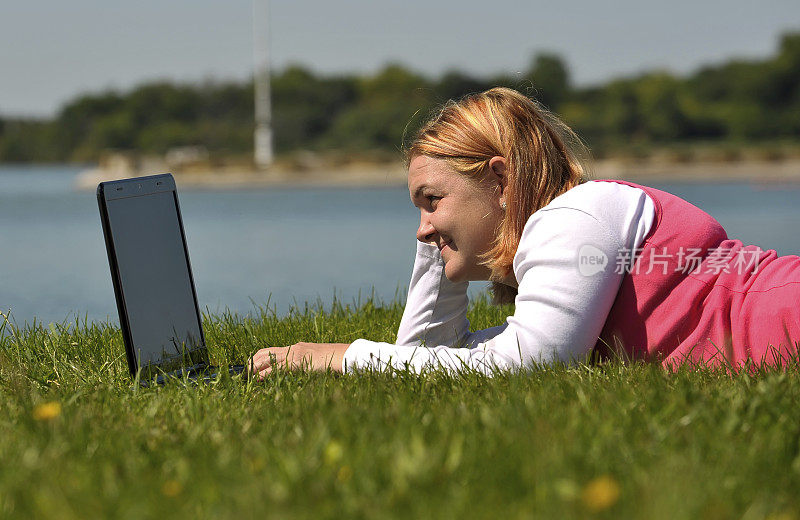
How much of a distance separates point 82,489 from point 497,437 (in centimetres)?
84

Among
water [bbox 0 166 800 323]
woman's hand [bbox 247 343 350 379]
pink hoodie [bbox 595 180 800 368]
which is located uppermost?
pink hoodie [bbox 595 180 800 368]

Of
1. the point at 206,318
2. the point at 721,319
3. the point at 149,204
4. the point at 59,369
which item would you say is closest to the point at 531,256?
the point at 721,319

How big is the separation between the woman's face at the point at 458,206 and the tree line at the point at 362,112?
43693 mm

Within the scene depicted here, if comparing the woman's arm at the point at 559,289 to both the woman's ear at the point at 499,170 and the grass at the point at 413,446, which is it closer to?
the grass at the point at 413,446

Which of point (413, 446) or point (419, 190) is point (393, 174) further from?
point (413, 446)

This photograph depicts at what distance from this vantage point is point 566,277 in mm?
2459

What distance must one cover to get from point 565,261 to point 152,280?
1421 mm

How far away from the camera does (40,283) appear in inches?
310

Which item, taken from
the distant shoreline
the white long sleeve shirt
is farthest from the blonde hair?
the distant shoreline

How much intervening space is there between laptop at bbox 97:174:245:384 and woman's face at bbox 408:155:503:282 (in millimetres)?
894

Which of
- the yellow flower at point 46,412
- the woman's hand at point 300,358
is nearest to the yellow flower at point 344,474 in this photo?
the yellow flower at point 46,412

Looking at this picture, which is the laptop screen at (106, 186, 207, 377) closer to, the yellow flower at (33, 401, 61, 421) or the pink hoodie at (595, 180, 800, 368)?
the yellow flower at (33, 401, 61, 421)

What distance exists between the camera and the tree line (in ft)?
167

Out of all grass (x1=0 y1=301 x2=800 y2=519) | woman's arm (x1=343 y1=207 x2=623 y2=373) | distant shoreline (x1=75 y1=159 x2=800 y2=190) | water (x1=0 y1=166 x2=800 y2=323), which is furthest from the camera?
distant shoreline (x1=75 y1=159 x2=800 y2=190)
